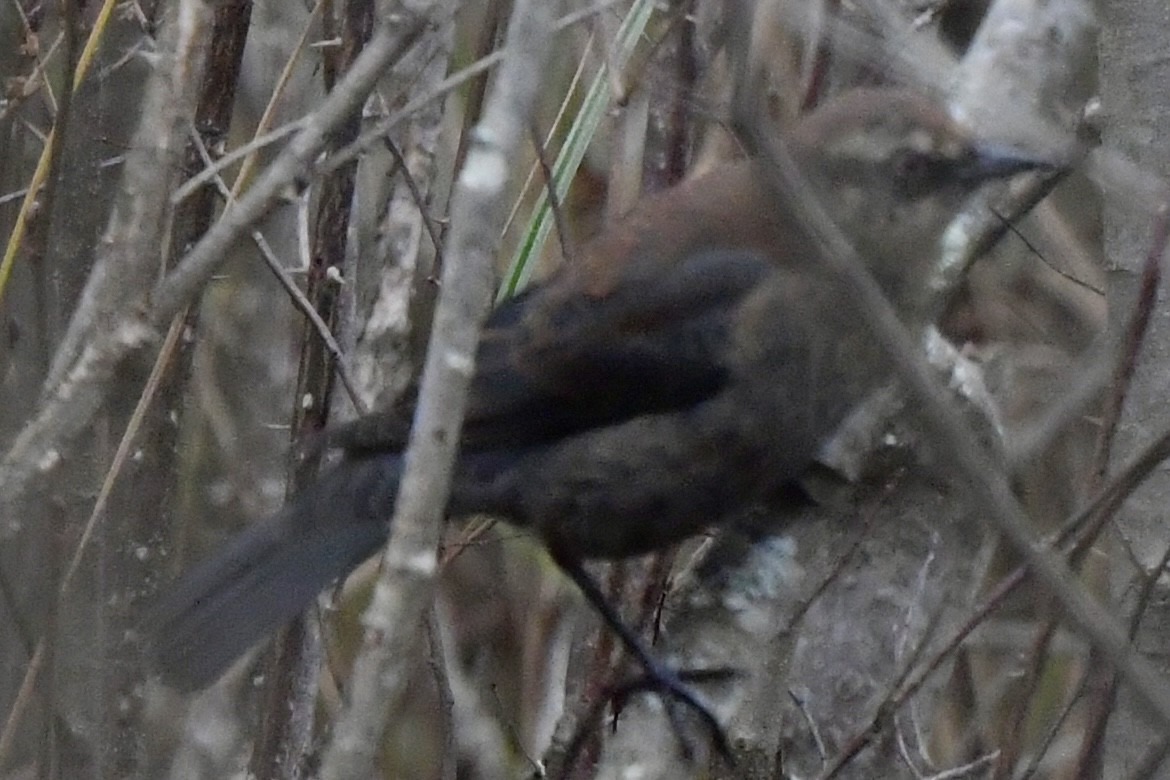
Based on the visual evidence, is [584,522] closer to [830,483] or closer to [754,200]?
[830,483]

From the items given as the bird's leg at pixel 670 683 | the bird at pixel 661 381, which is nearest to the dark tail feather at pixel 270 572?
the bird at pixel 661 381

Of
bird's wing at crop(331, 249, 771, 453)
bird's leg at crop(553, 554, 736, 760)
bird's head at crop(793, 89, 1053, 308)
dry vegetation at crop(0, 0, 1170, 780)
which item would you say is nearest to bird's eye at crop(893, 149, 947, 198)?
bird's head at crop(793, 89, 1053, 308)

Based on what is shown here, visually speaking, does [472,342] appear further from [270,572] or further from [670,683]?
[270,572]

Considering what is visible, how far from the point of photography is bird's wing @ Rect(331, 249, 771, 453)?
8.02 ft

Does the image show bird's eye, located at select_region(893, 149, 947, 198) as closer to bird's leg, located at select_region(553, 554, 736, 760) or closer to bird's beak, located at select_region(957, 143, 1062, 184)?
bird's beak, located at select_region(957, 143, 1062, 184)

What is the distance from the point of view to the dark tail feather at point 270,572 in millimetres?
2375

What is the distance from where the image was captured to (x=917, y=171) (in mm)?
2467

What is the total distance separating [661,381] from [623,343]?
3.0 inches

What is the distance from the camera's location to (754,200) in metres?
2.51

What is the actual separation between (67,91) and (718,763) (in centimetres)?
108

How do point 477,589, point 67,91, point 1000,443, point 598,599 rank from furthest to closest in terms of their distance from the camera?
point 477,589
point 598,599
point 1000,443
point 67,91

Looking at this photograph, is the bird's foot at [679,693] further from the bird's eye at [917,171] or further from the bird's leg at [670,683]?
the bird's eye at [917,171]

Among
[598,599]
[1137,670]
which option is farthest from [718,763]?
[1137,670]

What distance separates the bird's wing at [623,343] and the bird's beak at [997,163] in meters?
0.31
